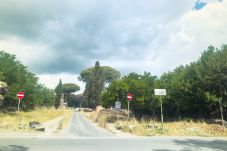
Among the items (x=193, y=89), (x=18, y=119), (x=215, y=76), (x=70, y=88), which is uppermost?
(x=70, y=88)

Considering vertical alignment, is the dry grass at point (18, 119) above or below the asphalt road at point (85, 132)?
above

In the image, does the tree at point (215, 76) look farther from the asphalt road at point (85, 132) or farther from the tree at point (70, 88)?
the tree at point (70, 88)

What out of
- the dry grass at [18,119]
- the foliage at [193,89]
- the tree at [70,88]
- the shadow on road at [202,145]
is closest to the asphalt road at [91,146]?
the shadow on road at [202,145]

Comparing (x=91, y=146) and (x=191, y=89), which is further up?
(x=191, y=89)

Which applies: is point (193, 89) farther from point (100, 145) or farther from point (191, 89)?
point (100, 145)

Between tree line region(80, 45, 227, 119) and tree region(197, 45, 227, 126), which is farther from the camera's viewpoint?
tree line region(80, 45, 227, 119)

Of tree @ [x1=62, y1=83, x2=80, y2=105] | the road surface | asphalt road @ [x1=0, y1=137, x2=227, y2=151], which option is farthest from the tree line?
tree @ [x1=62, y1=83, x2=80, y2=105]

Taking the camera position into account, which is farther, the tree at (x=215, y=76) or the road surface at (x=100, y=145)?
the tree at (x=215, y=76)

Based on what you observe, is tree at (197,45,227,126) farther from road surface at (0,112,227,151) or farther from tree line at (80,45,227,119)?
road surface at (0,112,227,151)

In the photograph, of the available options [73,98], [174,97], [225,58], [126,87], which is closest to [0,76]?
[126,87]

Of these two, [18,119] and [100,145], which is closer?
[100,145]

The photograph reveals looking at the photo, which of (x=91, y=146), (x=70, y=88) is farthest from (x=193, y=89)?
(x=70, y=88)

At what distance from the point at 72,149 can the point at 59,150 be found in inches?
27.2

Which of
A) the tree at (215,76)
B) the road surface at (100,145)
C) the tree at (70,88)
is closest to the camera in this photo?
the road surface at (100,145)
